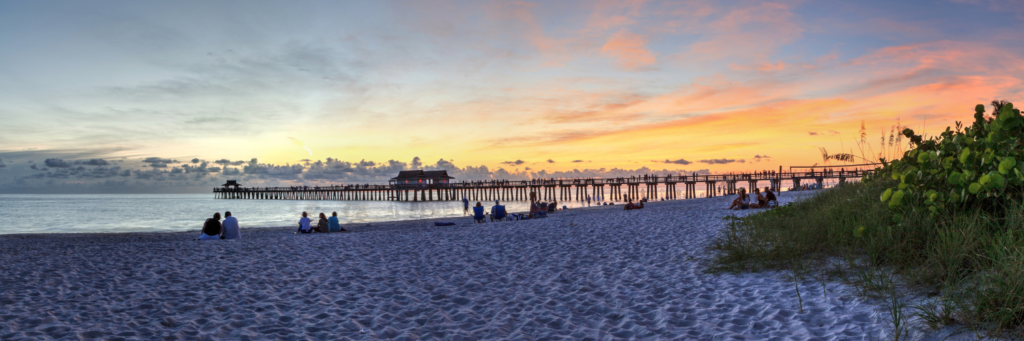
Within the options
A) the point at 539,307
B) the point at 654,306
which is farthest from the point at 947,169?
the point at 539,307

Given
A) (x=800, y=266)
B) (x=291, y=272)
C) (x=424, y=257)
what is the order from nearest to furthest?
A: (x=800, y=266) < (x=291, y=272) < (x=424, y=257)

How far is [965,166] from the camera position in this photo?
418 cm

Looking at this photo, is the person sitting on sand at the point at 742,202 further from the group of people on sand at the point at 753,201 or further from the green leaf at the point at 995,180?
the green leaf at the point at 995,180

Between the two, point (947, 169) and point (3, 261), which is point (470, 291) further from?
point (3, 261)

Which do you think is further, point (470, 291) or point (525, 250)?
point (525, 250)

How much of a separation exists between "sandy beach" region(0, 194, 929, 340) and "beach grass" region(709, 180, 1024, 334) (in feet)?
1.13

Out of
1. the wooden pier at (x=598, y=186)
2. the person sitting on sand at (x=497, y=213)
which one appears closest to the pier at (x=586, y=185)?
the wooden pier at (x=598, y=186)

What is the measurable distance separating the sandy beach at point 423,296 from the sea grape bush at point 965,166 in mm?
1249

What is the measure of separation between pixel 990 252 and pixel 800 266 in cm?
167

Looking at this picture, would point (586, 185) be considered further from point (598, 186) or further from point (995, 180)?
point (995, 180)

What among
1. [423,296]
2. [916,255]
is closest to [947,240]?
[916,255]

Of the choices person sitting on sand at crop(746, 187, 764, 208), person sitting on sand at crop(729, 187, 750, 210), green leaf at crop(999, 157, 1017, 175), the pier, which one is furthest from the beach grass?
the pier

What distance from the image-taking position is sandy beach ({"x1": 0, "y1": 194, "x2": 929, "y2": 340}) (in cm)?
Result: 413

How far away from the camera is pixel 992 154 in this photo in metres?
3.86
